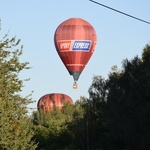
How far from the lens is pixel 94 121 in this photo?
63156mm

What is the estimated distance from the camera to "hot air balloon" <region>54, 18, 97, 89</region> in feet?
219

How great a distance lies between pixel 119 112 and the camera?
163 ft

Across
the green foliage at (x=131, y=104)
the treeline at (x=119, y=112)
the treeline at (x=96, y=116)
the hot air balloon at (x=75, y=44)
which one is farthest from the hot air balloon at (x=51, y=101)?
the green foliage at (x=131, y=104)

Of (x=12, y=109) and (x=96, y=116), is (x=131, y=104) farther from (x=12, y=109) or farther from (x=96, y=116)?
(x=12, y=109)

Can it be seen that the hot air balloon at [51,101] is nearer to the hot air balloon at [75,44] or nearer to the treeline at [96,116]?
the treeline at [96,116]

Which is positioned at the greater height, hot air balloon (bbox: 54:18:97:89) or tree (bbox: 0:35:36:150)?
hot air balloon (bbox: 54:18:97:89)

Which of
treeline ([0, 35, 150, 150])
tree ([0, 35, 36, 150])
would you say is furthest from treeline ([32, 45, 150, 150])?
tree ([0, 35, 36, 150])

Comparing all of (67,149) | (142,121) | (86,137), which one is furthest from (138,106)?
(67,149)

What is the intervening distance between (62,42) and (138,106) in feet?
73.3

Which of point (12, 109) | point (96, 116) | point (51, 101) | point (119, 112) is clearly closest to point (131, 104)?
point (119, 112)

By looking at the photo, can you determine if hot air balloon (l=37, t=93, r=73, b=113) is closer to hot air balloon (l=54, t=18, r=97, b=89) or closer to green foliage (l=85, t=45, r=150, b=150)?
hot air balloon (l=54, t=18, r=97, b=89)

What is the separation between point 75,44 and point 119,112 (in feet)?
63.0

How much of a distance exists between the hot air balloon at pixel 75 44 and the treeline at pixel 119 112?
407 cm

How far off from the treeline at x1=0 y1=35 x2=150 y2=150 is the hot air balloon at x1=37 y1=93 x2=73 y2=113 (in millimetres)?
39968
